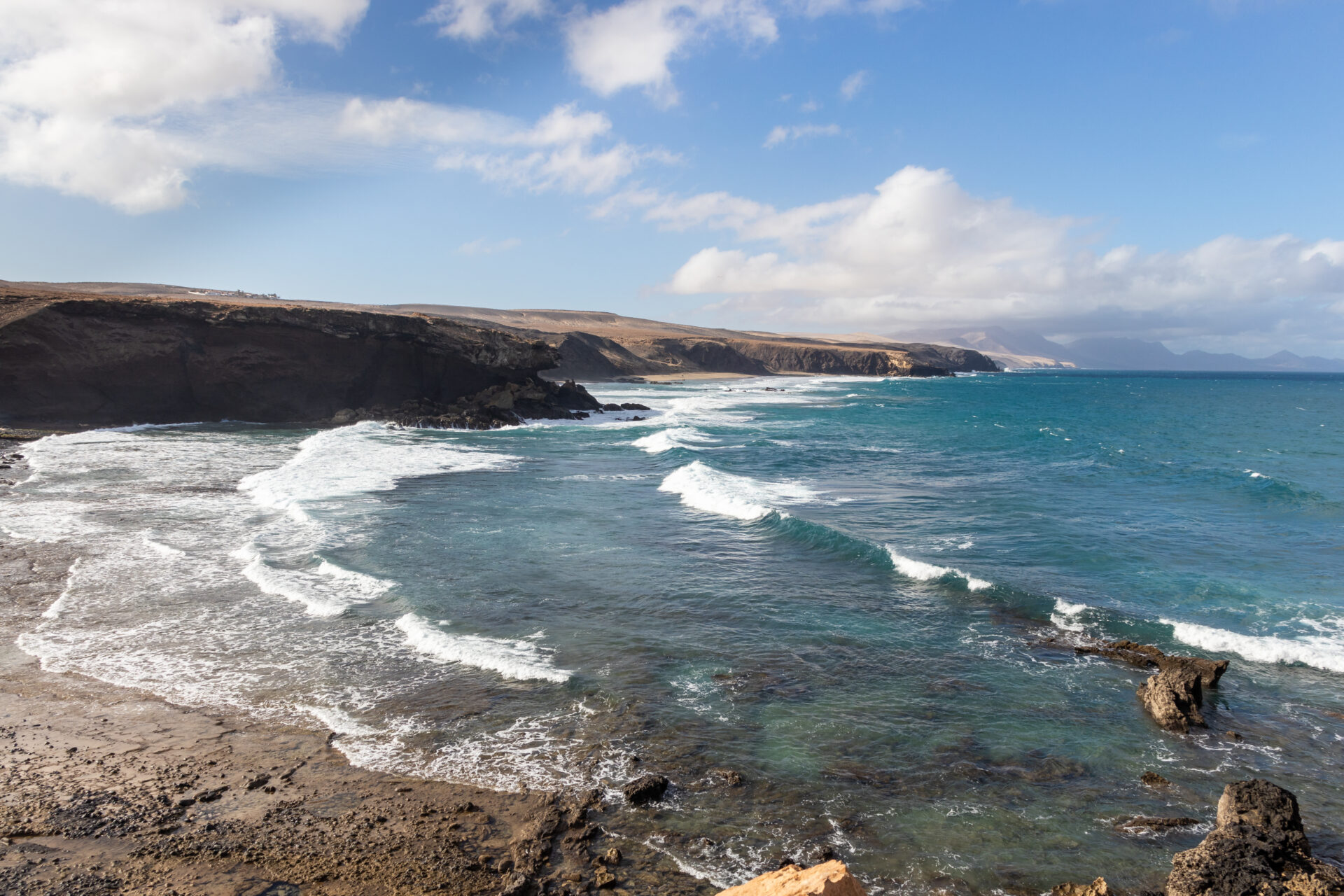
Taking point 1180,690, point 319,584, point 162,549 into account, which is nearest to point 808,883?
point 1180,690

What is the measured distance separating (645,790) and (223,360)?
42.0 meters

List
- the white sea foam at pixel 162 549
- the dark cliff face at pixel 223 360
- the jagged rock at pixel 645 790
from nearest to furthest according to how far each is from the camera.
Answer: the jagged rock at pixel 645 790, the white sea foam at pixel 162 549, the dark cliff face at pixel 223 360

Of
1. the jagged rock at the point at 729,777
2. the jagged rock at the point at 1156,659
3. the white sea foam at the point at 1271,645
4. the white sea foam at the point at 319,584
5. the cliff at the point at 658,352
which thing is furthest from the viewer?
the cliff at the point at 658,352

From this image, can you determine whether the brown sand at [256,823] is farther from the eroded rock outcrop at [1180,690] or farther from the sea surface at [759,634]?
the eroded rock outcrop at [1180,690]

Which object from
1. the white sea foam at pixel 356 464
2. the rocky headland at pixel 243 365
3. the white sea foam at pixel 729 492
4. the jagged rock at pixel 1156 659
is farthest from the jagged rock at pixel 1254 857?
the rocky headland at pixel 243 365

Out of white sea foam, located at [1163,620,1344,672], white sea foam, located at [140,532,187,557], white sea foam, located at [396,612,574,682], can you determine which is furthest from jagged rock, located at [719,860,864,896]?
white sea foam, located at [140,532,187,557]

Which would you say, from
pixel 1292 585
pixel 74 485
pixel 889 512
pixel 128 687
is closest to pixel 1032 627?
pixel 1292 585

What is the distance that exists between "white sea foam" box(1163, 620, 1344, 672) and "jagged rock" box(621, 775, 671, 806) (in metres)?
9.63

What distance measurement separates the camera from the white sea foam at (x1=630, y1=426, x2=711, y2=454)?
112ft

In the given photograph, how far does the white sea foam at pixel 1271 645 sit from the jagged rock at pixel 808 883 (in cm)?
1070

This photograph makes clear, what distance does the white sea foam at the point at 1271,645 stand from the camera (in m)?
11.3

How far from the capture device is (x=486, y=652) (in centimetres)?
1079

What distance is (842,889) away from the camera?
4125mm

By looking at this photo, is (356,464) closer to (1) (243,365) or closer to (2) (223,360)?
(1) (243,365)
